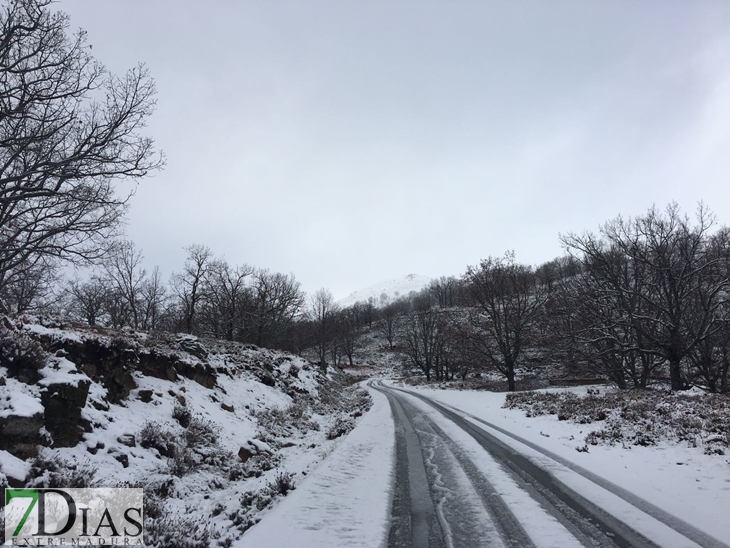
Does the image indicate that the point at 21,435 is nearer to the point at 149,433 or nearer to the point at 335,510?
the point at 149,433

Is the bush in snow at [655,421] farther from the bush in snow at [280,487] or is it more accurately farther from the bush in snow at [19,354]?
the bush in snow at [19,354]

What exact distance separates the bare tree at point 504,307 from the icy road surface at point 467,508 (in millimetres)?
20409

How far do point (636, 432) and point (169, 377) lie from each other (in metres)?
13.8

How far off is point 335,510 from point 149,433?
5.28 m

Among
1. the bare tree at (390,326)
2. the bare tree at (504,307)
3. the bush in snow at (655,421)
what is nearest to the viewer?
the bush in snow at (655,421)

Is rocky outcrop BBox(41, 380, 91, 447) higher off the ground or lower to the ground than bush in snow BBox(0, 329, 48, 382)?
lower

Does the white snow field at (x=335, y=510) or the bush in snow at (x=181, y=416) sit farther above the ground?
the bush in snow at (x=181, y=416)

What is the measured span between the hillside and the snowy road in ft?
8.05

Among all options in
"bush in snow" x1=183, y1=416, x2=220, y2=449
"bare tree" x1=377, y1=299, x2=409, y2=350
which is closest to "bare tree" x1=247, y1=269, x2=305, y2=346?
"bush in snow" x1=183, y1=416, x2=220, y2=449

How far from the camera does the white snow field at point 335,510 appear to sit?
3.85m

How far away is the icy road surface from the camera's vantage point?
3775mm

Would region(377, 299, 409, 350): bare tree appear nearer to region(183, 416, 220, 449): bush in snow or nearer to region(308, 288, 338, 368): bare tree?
region(308, 288, 338, 368): bare tree

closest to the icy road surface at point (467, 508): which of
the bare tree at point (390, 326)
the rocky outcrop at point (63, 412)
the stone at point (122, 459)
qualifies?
the stone at point (122, 459)

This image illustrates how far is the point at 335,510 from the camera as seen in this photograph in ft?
15.6
